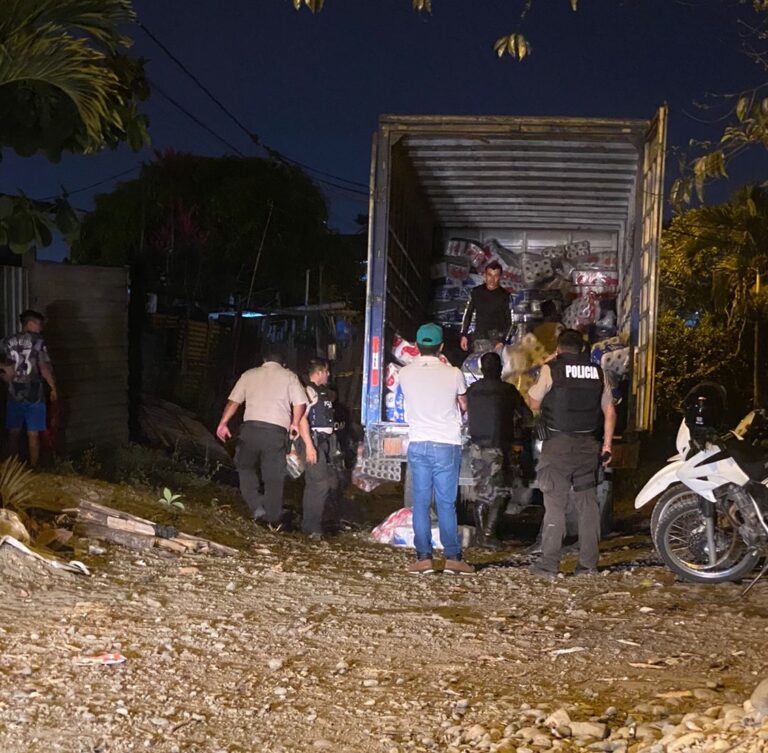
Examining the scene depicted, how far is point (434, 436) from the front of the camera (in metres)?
7.21

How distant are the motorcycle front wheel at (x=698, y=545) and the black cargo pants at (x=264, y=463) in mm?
3310

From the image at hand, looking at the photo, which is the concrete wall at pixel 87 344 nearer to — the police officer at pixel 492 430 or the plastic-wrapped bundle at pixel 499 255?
the plastic-wrapped bundle at pixel 499 255

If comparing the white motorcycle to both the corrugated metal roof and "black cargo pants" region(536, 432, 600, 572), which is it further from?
the corrugated metal roof

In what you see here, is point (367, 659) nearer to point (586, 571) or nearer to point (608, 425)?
point (586, 571)

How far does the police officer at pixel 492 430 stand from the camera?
8516 mm

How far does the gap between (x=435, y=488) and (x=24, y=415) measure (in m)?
4.02

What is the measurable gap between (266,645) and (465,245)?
8.26m

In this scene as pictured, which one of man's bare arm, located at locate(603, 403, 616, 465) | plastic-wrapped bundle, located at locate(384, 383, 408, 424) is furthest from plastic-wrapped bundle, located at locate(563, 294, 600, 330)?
man's bare arm, located at locate(603, 403, 616, 465)

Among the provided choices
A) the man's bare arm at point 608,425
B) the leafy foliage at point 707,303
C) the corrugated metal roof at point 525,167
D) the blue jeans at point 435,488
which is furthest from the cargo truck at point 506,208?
the leafy foliage at point 707,303

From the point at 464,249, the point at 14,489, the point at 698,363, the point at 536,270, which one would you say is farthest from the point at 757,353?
the point at 14,489

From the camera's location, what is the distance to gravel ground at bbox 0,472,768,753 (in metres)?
3.75

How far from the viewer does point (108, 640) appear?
4.91 meters

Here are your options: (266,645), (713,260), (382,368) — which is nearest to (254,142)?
(713,260)

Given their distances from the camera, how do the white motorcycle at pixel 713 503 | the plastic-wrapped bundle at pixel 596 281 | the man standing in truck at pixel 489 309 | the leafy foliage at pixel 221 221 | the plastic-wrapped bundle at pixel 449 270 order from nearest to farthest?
the white motorcycle at pixel 713 503
the man standing in truck at pixel 489 309
the plastic-wrapped bundle at pixel 596 281
the plastic-wrapped bundle at pixel 449 270
the leafy foliage at pixel 221 221
